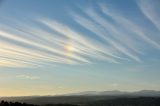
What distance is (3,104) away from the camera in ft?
482

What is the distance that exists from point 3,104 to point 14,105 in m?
4.23

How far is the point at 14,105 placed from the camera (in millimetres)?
148750
